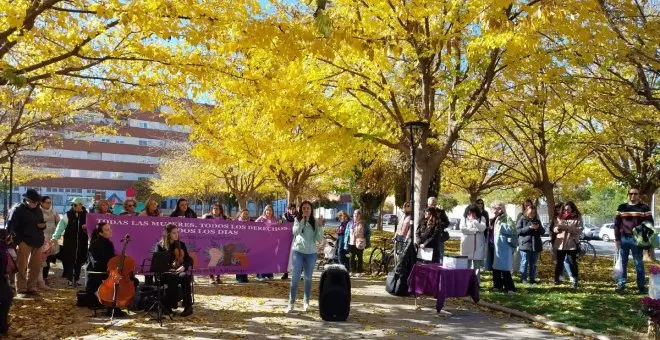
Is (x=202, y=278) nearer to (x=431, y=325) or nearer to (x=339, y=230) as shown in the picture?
(x=339, y=230)

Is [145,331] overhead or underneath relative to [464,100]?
underneath

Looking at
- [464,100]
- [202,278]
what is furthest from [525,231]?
[202,278]

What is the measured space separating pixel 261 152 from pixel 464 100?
6.04 m

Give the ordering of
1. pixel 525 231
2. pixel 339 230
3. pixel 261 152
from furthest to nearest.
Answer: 1. pixel 261 152
2. pixel 339 230
3. pixel 525 231

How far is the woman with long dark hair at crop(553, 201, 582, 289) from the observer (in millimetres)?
11734

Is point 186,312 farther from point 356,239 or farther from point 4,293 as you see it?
point 356,239

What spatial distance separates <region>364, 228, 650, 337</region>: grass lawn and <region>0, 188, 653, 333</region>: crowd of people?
0.40 meters

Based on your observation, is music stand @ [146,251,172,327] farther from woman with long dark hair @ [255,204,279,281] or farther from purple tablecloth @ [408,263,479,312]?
woman with long dark hair @ [255,204,279,281]

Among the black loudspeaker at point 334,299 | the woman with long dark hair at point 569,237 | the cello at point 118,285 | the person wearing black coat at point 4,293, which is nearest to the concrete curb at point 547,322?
the woman with long dark hair at point 569,237

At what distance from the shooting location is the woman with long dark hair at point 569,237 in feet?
38.5

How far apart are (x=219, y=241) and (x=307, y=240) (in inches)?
162

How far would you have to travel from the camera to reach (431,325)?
8352 mm

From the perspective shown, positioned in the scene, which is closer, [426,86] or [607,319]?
[607,319]

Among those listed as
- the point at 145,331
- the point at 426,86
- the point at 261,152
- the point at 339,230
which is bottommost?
the point at 145,331
